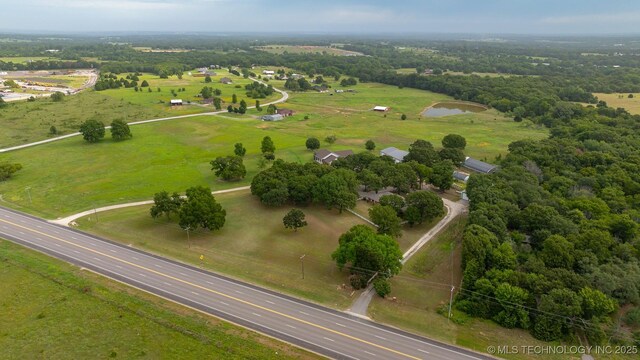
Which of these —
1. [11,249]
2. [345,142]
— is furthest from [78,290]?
[345,142]

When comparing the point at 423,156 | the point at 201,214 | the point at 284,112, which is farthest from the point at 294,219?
the point at 284,112

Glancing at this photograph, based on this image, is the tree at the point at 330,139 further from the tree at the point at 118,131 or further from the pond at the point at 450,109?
the pond at the point at 450,109

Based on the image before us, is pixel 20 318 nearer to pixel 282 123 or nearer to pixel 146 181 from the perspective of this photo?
pixel 146 181

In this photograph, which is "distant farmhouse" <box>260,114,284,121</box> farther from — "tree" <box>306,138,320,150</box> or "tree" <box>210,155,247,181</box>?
"tree" <box>210,155,247,181</box>

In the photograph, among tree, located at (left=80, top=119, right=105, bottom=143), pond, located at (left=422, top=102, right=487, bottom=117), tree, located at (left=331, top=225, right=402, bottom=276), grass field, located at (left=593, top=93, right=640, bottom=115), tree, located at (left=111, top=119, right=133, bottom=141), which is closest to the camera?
tree, located at (left=331, top=225, right=402, bottom=276)

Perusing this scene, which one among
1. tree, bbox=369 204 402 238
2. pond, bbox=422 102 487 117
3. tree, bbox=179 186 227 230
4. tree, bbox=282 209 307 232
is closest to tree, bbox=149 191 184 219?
tree, bbox=179 186 227 230

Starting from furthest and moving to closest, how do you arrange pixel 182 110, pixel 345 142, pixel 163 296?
pixel 182 110 → pixel 345 142 → pixel 163 296
